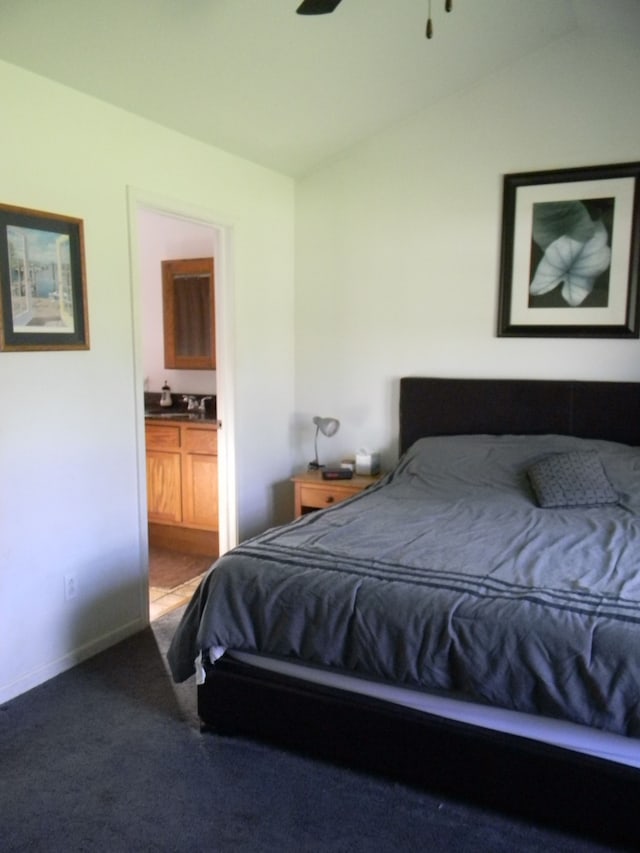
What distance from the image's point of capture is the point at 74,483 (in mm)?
3031

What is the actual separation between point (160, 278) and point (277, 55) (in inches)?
90.9

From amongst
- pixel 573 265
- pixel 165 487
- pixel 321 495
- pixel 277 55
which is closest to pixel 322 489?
pixel 321 495

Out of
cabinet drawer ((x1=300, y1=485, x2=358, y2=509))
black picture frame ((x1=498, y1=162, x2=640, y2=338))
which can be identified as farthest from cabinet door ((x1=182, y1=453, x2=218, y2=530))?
black picture frame ((x1=498, y1=162, x2=640, y2=338))

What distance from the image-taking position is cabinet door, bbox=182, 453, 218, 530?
14.6 ft

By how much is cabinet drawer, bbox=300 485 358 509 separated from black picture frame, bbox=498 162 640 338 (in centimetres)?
131

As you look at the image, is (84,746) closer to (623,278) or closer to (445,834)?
(445,834)

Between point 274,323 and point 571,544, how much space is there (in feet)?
7.97

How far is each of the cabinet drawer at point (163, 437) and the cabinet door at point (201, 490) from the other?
0.12 metres

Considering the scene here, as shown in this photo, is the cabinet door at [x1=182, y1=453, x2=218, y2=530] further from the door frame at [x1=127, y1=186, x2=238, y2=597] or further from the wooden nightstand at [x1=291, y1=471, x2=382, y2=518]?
the wooden nightstand at [x1=291, y1=471, x2=382, y2=518]

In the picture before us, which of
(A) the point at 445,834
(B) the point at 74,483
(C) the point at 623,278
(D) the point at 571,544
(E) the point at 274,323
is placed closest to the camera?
(A) the point at 445,834

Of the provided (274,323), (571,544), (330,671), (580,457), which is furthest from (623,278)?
(330,671)

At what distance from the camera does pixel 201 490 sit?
4.51 meters

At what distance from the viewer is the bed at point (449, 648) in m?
1.90

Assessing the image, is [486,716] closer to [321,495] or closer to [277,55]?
[321,495]
